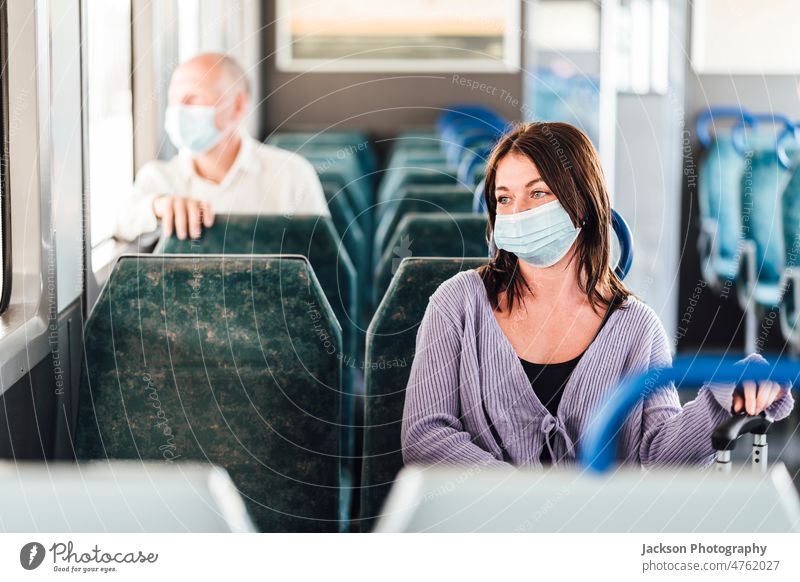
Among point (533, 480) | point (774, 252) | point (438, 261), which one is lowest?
point (774, 252)

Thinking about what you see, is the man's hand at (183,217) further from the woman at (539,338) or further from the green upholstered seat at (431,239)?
the woman at (539,338)

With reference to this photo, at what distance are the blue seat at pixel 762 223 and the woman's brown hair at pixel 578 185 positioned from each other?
1.86 metres

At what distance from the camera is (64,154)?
141 cm

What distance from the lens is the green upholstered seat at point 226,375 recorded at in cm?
130

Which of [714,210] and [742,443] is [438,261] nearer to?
[742,443]

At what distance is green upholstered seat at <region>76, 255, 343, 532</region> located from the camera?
1.30 metres

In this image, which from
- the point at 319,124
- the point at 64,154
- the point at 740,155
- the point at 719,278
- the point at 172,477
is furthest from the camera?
the point at 319,124

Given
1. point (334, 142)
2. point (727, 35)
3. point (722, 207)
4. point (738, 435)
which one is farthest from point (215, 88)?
point (334, 142)

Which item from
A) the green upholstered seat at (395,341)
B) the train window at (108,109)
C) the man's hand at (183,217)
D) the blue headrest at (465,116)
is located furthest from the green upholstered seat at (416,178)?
the blue headrest at (465,116)

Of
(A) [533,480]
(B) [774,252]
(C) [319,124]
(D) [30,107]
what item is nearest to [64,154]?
(D) [30,107]

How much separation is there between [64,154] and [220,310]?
1.07 ft

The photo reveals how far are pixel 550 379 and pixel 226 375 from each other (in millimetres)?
417

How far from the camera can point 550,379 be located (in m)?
1.15

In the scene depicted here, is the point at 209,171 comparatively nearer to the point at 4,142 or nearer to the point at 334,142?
the point at 4,142
